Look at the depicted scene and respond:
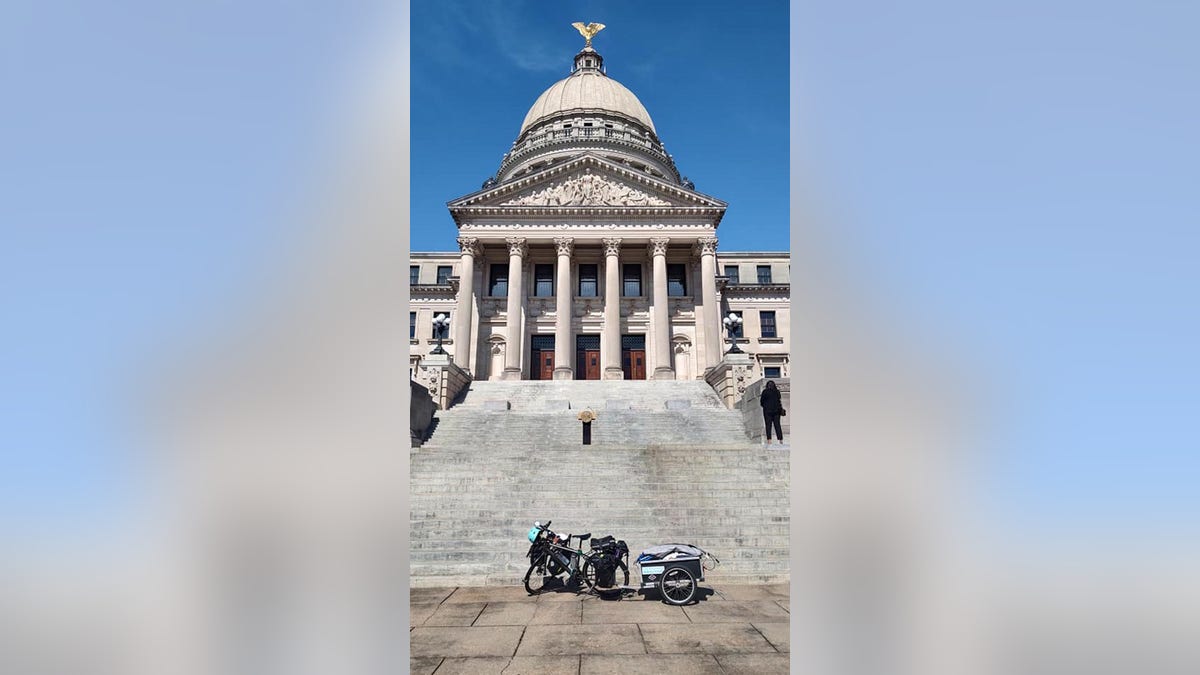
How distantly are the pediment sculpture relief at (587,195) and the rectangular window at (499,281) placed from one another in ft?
15.1

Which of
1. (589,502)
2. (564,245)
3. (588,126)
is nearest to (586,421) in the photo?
(589,502)

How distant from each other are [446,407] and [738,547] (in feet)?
58.2

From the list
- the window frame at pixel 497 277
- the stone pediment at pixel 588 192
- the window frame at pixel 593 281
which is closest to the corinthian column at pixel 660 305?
the stone pediment at pixel 588 192

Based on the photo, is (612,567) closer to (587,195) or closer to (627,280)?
(587,195)

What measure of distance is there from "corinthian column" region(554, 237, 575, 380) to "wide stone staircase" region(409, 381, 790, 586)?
1679 cm

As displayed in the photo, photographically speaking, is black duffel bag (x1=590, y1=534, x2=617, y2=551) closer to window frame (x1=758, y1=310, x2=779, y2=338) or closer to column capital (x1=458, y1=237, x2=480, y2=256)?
column capital (x1=458, y1=237, x2=480, y2=256)

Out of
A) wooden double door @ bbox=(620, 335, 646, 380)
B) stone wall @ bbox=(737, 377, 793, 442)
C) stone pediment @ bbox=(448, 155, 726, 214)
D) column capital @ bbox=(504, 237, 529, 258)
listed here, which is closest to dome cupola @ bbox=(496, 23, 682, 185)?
stone pediment @ bbox=(448, 155, 726, 214)

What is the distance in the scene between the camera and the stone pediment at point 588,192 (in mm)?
Result: 39125
